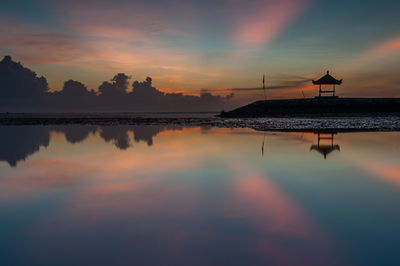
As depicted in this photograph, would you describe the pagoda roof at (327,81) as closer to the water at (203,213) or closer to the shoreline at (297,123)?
the shoreline at (297,123)

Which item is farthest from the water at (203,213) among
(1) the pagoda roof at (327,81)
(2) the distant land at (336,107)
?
(2) the distant land at (336,107)

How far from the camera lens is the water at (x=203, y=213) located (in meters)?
4.98

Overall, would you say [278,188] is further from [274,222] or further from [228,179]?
[274,222]

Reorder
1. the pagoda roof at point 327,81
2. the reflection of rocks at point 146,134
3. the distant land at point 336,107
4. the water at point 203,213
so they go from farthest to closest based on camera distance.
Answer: the distant land at point 336,107 → the pagoda roof at point 327,81 → the reflection of rocks at point 146,134 → the water at point 203,213

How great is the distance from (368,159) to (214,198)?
9623 mm

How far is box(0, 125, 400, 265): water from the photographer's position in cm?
498

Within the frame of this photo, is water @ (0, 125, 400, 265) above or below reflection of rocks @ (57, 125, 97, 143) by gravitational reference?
below

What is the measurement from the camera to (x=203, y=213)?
6.92 m

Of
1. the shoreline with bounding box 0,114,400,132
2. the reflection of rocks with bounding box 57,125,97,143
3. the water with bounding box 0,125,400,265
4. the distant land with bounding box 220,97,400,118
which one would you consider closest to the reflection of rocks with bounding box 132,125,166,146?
the reflection of rocks with bounding box 57,125,97,143

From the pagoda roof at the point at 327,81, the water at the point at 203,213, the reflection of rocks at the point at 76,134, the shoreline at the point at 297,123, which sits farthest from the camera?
the pagoda roof at the point at 327,81

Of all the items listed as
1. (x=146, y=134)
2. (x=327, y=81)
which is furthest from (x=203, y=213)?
(x=327, y=81)

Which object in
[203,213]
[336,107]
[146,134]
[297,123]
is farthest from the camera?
[336,107]

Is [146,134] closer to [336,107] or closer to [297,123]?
[297,123]

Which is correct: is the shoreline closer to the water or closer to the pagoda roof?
the pagoda roof
